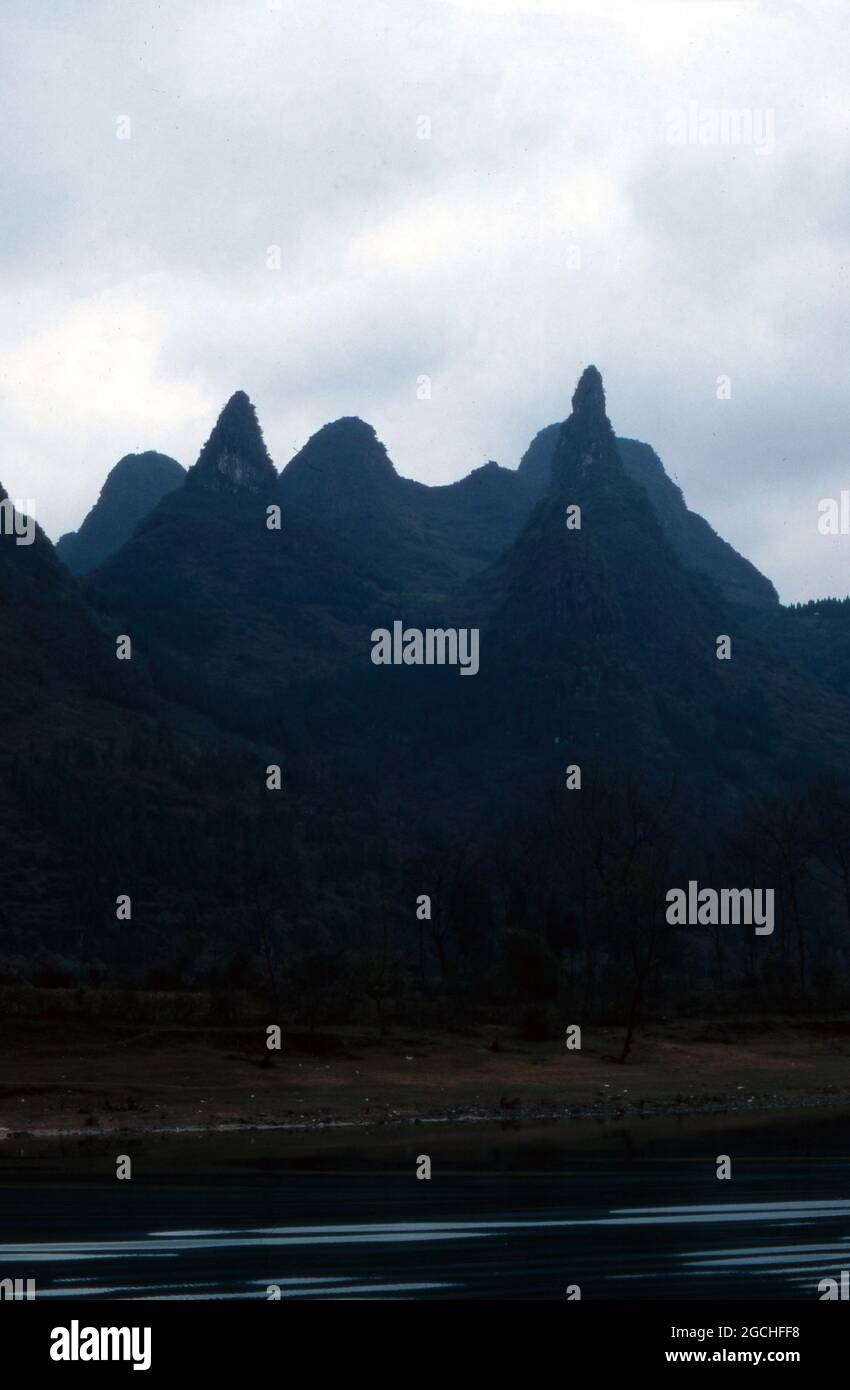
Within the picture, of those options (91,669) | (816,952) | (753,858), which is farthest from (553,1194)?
(91,669)

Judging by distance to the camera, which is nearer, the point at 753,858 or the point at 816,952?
the point at 753,858

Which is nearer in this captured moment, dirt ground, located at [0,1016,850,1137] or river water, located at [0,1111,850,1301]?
river water, located at [0,1111,850,1301]

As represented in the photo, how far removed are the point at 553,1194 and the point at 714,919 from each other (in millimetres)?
87986

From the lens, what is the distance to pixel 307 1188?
2973cm

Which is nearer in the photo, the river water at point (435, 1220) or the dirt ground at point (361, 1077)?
the river water at point (435, 1220)

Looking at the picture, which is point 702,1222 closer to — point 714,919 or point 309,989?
point 309,989

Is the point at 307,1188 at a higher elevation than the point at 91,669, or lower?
lower

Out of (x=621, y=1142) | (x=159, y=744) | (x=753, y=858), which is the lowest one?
(x=621, y=1142)

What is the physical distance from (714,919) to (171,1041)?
198ft

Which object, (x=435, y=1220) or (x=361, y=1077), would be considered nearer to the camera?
(x=435, y=1220)

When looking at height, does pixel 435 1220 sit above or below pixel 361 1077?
above

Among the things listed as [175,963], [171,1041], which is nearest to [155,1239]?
[171,1041]
